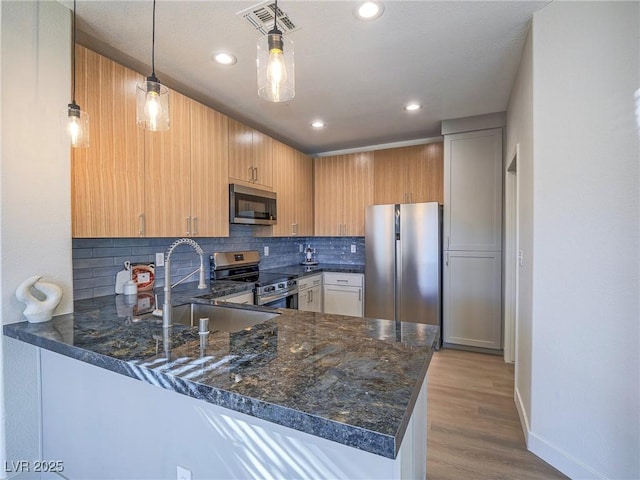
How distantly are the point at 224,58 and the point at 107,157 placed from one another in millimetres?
1030

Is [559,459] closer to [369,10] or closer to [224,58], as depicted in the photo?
[369,10]

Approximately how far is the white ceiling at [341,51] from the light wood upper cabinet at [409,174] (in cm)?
76

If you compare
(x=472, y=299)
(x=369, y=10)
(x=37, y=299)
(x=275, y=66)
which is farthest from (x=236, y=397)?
(x=472, y=299)

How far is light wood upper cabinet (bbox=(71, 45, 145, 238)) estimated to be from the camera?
183cm

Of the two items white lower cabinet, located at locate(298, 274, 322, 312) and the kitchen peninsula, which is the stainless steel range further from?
the kitchen peninsula

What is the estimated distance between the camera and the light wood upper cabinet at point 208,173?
2.60 m

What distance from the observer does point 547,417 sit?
1.79 meters

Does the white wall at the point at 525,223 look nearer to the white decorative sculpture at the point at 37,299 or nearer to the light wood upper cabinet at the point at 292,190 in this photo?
the light wood upper cabinet at the point at 292,190

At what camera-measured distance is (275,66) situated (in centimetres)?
113

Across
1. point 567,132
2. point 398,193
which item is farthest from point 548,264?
point 398,193

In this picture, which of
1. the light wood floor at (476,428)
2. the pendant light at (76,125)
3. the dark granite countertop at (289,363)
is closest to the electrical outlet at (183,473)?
the dark granite countertop at (289,363)

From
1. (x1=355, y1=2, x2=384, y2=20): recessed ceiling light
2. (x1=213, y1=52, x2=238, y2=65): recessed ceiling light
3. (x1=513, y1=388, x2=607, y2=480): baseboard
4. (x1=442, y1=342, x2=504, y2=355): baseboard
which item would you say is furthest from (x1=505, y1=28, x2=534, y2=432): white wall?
(x1=213, y1=52, x2=238, y2=65): recessed ceiling light

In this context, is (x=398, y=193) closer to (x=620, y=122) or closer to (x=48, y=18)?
(x=620, y=122)

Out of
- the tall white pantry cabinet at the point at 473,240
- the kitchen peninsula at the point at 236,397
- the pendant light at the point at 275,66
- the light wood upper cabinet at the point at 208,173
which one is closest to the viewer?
the kitchen peninsula at the point at 236,397
